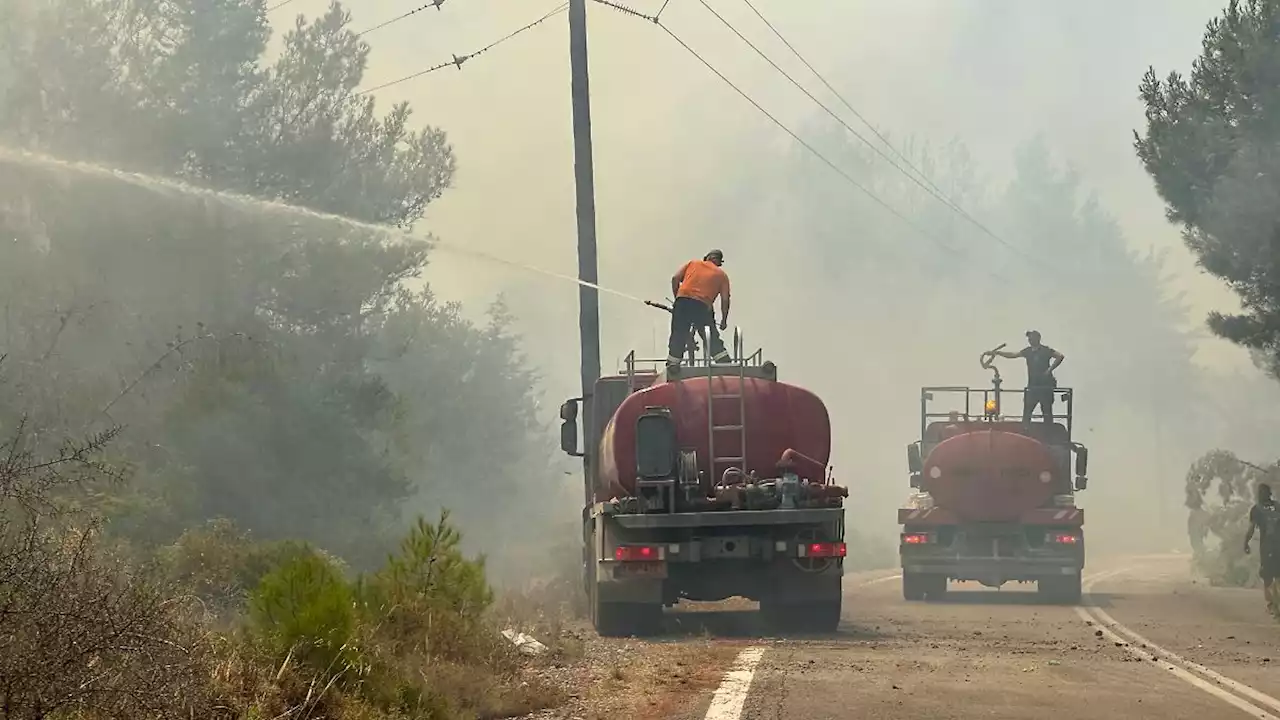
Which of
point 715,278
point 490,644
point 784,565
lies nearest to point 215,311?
point 715,278

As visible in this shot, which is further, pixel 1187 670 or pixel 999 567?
pixel 999 567

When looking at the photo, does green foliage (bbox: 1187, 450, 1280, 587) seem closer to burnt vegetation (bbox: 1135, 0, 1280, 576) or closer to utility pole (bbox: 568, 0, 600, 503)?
burnt vegetation (bbox: 1135, 0, 1280, 576)

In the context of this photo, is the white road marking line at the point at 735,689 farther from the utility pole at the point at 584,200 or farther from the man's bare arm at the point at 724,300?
the utility pole at the point at 584,200

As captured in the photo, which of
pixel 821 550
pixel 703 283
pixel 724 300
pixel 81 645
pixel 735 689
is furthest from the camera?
pixel 724 300

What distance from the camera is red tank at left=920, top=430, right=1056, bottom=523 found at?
852 inches

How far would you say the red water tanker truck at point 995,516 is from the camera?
21625 millimetres

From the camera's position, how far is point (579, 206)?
22234 millimetres

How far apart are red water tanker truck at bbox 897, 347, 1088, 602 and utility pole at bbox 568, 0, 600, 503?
178 inches

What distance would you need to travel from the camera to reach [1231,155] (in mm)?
22469

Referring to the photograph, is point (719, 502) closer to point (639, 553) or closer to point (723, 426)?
point (723, 426)

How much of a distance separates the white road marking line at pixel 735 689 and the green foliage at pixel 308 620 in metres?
A: 2.02

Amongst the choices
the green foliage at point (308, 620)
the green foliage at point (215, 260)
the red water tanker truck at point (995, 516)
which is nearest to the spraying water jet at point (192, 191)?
the green foliage at point (215, 260)

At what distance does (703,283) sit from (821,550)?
326cm

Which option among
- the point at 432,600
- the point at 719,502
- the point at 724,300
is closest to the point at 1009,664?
the point at 719,502
